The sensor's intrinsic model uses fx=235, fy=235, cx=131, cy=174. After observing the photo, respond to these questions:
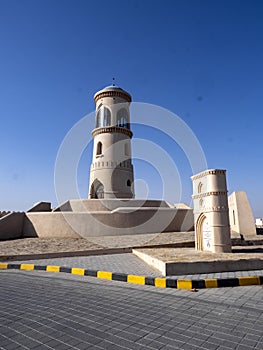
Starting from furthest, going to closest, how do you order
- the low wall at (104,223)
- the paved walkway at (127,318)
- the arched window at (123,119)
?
the arched window at (123,119)
the low wall at (104,223)
the paved walkway at (127,318)

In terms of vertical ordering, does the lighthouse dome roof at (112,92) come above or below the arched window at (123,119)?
above

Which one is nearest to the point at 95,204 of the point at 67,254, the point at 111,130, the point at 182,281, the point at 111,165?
the point at 111,165

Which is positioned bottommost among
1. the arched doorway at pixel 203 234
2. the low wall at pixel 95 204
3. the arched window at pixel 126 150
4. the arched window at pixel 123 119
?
the arched doorway at pixel 203 234

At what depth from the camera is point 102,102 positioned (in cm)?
2244

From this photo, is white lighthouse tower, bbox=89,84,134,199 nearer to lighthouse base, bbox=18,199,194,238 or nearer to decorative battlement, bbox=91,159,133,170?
decorative battlement, bbox=91,159,133,170

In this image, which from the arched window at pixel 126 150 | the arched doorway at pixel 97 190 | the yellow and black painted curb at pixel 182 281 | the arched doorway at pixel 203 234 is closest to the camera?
the yellow and black painted curb at pixel 182 281

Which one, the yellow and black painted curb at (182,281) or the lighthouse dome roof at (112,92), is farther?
the lighthouse dome roof at (112,92)

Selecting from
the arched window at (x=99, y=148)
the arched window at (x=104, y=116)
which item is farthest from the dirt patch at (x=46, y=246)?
the arched window at (x=104, y=116)

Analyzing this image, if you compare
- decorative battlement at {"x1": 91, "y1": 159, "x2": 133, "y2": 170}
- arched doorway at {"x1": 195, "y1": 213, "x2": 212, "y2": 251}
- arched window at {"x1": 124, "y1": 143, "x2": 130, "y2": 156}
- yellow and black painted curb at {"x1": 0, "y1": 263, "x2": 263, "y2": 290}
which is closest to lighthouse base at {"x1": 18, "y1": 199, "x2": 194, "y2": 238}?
arched doorway at {"x1": 195, "y1": 213, "x2": 212, "y2": 251}

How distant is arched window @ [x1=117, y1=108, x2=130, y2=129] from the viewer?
22.4m

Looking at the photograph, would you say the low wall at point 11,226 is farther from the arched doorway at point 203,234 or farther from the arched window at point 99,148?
the arched doorway at point 203,234

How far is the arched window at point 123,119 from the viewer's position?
22430 millimetres

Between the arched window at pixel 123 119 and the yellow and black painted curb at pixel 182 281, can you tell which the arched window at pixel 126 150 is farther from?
the yellow and black painted curb at pixel 182 281

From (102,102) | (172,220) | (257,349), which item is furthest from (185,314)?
(102,102)
